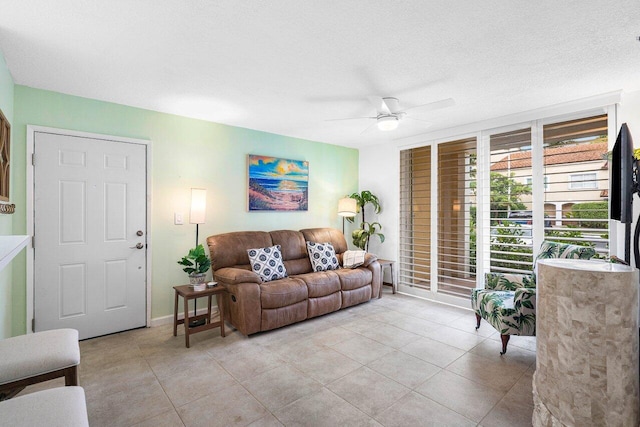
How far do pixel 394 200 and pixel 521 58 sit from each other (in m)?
2.91

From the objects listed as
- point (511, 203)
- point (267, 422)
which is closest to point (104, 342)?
point (267, 422)

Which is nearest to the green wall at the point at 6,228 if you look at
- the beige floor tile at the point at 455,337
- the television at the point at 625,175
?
the beige floor tile at the point at 455,337

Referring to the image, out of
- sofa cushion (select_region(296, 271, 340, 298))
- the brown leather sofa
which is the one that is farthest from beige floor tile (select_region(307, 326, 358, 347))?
sofa cushion (select_region(296, 271, 340, 298))

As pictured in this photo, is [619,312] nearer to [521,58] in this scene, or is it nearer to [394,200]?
[521,58]

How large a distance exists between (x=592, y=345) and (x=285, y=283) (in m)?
2.66

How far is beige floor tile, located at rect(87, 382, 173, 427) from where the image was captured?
6.43ft

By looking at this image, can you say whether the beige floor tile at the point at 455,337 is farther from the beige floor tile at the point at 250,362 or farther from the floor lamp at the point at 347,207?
the floor lamp at the point at 347,207

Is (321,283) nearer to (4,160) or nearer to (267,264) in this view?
(267,264)

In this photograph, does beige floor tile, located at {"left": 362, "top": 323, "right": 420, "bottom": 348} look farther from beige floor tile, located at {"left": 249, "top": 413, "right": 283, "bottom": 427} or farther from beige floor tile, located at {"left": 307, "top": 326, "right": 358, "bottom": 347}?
beige floor tile, located at {"left": 249, "top": 413, "right": 283, "bottom": 427}

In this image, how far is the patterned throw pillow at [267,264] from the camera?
148 inches

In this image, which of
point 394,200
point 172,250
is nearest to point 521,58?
point 394,200

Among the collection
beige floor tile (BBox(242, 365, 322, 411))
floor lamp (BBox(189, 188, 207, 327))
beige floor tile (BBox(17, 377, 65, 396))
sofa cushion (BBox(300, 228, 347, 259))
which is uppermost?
floor lamp (BBox(189, 188, 207, 327))

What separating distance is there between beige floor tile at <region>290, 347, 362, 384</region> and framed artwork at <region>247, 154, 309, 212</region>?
2.18 meters

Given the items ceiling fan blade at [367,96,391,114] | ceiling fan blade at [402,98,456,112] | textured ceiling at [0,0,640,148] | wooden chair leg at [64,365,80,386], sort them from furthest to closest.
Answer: ceiling fan blade at [367,96,391,114]
ceiling fan blade at [402,98,456,112]
textured ceiling at [0,0,640,148]
wooden chair leg at [64,365,80,386]
